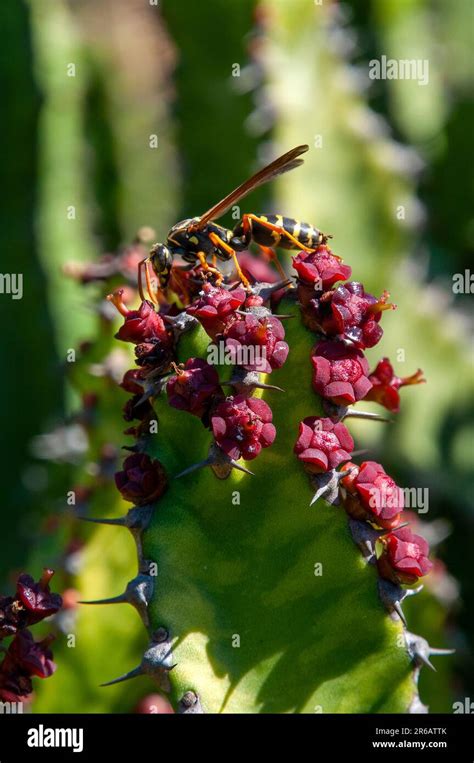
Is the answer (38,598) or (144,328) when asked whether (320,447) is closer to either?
(144,328)

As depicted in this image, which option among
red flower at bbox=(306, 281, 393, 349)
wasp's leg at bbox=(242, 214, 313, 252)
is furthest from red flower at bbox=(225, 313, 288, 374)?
wasp's leg at bbox=(242, 214, 313, 252)

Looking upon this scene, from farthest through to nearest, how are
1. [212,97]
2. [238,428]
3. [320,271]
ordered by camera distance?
1. [212,97]
2. [320,271]
3. [238,428]

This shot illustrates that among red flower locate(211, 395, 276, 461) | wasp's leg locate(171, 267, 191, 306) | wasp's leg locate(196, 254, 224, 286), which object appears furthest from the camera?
wasp's leg locate(171, 267, 191, 306)

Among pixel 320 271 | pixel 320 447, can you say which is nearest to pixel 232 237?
pixel 320 271

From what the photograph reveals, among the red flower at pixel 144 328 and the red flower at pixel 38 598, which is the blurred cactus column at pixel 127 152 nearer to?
the red flower at pixel 144 328

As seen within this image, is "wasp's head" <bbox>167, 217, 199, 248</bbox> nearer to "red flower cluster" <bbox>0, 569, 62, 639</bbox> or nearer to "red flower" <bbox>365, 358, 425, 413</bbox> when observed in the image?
"red flower" <bbox>365, 358, 425, 413</bbox>
